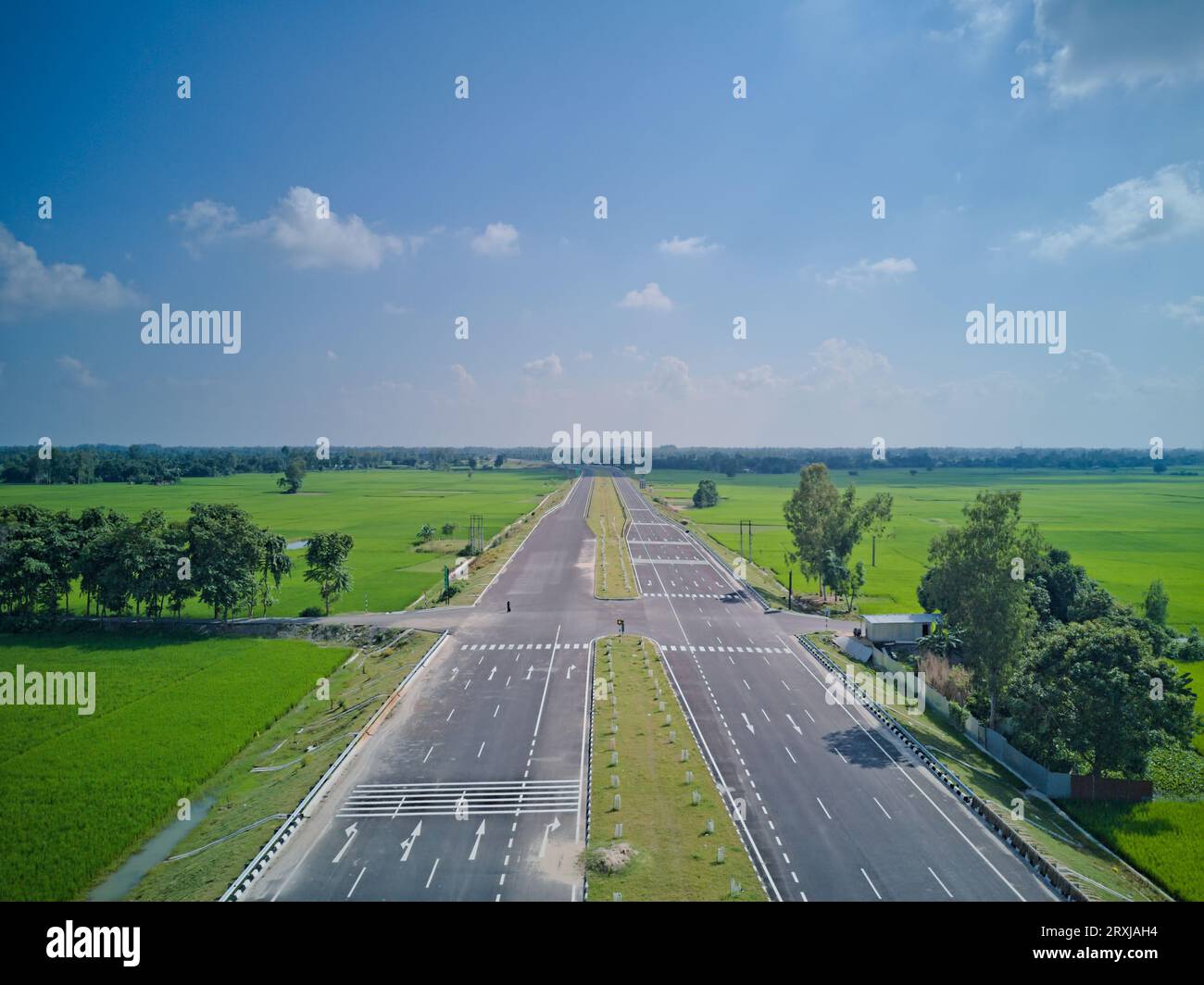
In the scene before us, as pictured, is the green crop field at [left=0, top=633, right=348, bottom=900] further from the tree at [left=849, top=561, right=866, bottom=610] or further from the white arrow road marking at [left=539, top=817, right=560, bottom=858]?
the tree at [left=849, top=561, right=866, bottom=610]

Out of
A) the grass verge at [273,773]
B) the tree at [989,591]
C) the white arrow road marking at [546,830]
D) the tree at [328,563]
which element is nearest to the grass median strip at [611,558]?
the grass verge at [273,773]

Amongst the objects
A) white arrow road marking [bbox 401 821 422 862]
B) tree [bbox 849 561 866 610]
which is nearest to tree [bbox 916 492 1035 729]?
tree [bbox 849 561 866 610]

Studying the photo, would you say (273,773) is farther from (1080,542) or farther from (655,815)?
(1080,542)

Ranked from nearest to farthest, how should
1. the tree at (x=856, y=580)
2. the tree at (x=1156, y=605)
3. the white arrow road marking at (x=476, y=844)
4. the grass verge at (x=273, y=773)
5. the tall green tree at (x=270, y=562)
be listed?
the grass verge at (x=273, y=773) < the white arrow road marking at (x=476, y=844) < the tree at (x=1156, y=605) < the tall green tree at (x=270, y=562) < the tree at (x=856, y=580)

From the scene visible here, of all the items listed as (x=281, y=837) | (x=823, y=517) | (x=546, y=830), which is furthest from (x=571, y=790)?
(x=823, y=517)

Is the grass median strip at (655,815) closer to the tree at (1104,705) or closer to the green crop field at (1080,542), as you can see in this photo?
the tree at (1104,705)

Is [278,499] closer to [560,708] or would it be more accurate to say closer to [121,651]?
[121,651]
